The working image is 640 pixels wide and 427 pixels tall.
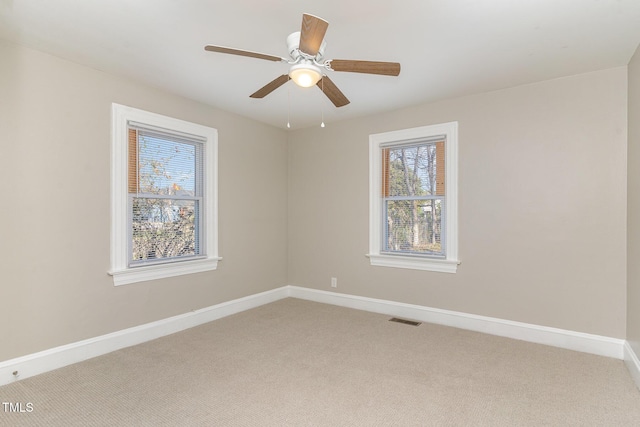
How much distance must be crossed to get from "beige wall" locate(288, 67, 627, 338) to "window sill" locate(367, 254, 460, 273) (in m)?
0.07

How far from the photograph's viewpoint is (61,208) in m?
2.78

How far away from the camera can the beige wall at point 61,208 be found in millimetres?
2512

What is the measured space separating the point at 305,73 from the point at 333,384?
2110mm

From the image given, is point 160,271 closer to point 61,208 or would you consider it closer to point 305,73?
point 61,208

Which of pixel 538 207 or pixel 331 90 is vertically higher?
pixel 331 90

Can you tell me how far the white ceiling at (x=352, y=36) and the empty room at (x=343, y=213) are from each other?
2cm

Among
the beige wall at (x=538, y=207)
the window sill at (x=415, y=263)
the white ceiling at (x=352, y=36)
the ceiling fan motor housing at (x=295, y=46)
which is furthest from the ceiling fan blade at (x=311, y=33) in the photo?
the window sill at (x=415, y=263)

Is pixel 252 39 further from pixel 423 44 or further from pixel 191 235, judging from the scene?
pixel 191 235

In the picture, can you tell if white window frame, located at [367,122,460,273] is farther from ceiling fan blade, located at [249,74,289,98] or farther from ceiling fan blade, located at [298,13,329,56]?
ceiling fan blade, located at [298,13,329,56]

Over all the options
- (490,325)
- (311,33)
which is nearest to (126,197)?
(311,33)

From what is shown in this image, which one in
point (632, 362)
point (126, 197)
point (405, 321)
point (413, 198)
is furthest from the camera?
point (413, 198)

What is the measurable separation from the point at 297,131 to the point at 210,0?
9.82 ft

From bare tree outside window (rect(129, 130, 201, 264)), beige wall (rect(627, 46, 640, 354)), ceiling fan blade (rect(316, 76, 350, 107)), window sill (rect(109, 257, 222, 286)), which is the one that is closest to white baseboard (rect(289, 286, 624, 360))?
beige wall (rect(627, 46, 640, 354))

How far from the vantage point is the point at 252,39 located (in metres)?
2.46
